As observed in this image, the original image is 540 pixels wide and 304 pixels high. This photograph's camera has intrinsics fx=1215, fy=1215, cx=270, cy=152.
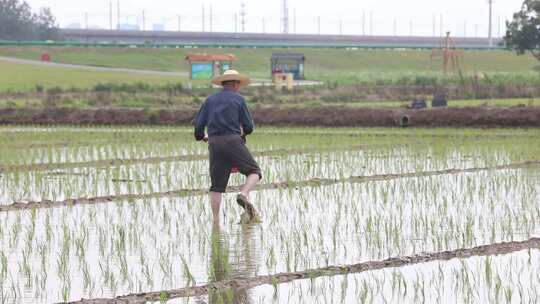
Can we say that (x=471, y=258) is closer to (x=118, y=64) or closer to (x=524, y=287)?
(x=524, y=287)

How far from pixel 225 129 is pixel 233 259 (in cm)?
223

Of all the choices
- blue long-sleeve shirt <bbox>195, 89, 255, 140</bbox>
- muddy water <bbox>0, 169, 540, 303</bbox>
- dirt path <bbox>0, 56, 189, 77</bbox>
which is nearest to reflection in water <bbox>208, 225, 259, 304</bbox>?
muddy water <bbox>0, 169, 540, 303</bbox>

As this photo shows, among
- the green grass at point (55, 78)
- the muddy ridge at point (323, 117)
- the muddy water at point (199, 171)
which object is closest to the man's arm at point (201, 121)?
the muddy water at point (199, 171)

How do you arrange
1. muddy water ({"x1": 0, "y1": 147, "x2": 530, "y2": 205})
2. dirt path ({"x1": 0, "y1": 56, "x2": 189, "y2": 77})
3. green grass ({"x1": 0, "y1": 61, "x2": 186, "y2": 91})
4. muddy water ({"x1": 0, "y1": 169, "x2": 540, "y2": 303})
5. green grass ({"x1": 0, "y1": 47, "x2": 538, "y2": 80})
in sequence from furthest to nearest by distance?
green grass ({"x1": 0, "y1": 47, "x2": 538, "y2": 80}) → dirt path ({"x1": 0, "y1": 56, "x2": 189, "y2": 77}) → green grass ({"x1": 0, "y1": 61, "x2": 186, "y2": 91}) → muddy water ({"x1": 0, "y1": 147, "x2": 530, "y2": 205}) → muddy water ({"x1": 0, "y1": 169, "x2": 540, "y2": 303})

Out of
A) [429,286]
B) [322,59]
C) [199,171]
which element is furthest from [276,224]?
[322,59]

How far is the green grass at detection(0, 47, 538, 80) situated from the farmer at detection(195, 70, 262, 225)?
48469mm

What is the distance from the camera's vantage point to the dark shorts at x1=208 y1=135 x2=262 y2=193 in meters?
10.1

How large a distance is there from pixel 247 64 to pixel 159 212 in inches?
2175

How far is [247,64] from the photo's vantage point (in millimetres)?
65688

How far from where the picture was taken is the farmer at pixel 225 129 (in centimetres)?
1005

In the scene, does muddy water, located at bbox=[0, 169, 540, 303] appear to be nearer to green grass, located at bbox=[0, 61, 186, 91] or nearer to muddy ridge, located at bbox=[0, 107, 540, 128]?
muddy ridge, located at bbox=[0, 107, 540, 128]

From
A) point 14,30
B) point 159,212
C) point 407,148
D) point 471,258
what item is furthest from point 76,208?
point 14,30

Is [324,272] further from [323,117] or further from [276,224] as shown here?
[323,117]

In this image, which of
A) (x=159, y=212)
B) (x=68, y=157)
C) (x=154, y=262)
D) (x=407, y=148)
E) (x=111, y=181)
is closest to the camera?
(x=154, y=262)
